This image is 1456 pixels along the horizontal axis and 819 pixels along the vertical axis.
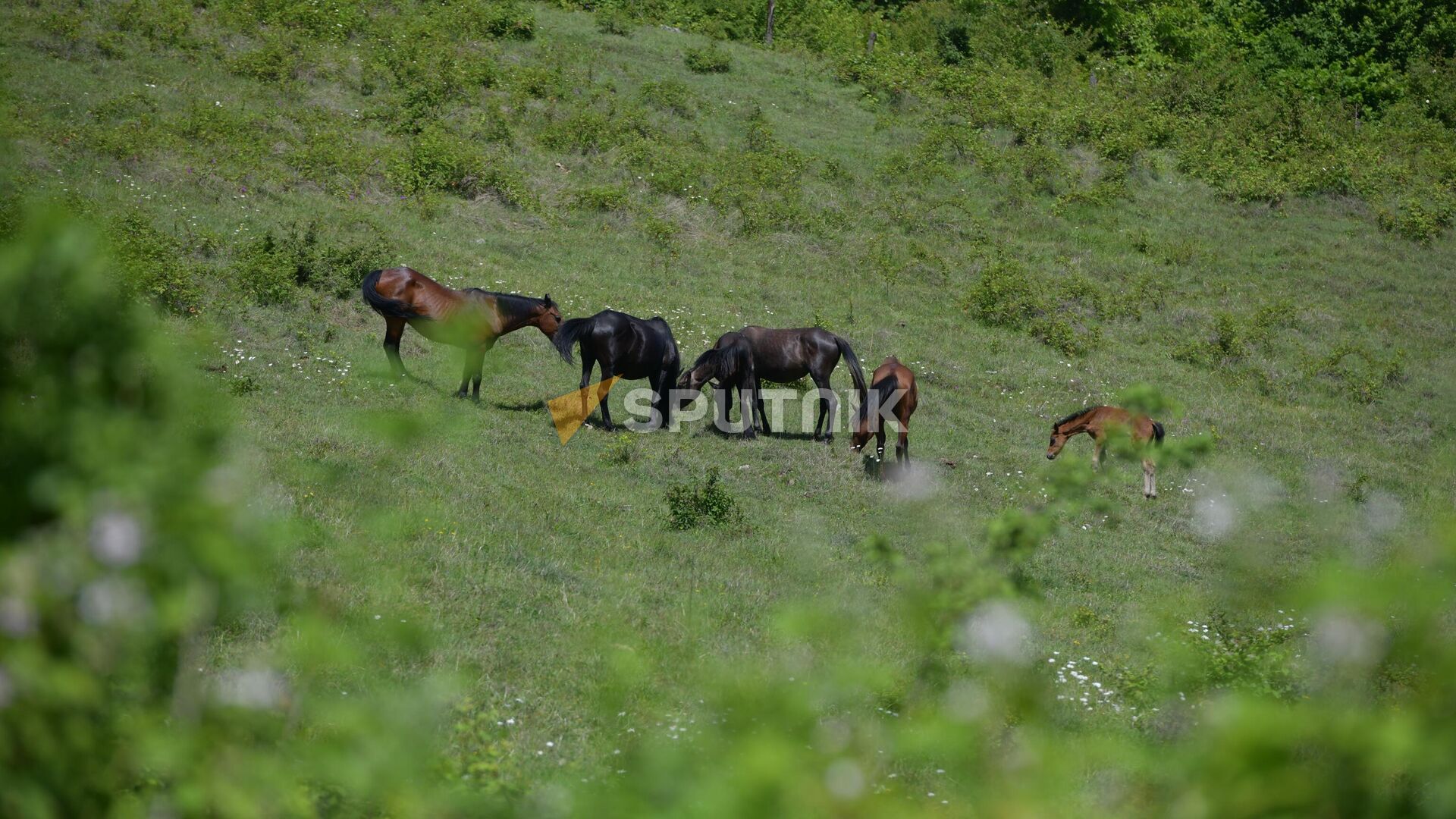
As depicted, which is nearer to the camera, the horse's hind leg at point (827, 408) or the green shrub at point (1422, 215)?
the horse's hind leg at point (827, 408)

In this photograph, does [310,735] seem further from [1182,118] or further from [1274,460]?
[1182,118]

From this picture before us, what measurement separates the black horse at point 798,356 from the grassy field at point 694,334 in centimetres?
81

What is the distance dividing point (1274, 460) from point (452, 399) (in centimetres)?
1310

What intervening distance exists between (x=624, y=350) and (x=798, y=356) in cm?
264

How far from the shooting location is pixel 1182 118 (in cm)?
3822

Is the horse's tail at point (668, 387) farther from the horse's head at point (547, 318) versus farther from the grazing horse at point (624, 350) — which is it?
the horse's head at point (547, 318)

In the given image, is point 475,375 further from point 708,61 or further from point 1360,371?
point 708,61

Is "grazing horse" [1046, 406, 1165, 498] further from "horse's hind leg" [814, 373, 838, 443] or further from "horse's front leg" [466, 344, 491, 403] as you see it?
"horse's front leg" [466, 344, 491, 403]

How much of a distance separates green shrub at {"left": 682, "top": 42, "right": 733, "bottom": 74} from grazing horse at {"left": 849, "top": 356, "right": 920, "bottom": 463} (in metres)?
22.9

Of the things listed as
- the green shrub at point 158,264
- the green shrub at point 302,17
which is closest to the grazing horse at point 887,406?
the green shrub at point 158,264

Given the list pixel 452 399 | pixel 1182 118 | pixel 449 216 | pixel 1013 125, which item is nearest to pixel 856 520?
pixel 452 399

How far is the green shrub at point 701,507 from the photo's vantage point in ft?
42.2

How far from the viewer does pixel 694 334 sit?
21953 mm

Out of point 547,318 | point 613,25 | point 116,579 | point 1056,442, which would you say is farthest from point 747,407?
point 613,25
